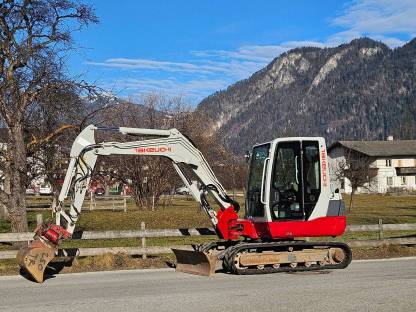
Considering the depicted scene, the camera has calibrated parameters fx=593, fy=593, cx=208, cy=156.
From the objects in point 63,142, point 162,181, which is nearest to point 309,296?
point 63,142

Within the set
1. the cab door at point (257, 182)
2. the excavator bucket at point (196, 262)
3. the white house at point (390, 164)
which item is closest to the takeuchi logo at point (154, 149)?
the cab door at point (257, 182)

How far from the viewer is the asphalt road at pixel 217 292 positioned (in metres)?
9.19

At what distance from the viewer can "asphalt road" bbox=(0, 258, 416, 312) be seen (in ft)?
30.1

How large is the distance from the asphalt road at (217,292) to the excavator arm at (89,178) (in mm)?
735

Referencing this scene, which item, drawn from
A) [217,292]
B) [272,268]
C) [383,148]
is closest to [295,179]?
[272,268]

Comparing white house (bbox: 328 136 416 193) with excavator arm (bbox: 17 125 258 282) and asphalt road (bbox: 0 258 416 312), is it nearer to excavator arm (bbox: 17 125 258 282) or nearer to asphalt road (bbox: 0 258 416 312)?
excavator arm (bbox: 17 125 258 282)

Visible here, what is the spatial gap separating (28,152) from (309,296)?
11.3 metres

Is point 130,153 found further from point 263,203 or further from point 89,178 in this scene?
point 263,203

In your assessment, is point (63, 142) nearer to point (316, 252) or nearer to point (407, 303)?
point (316, 252)

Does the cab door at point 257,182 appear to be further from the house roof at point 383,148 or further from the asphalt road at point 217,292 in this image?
the house roof at point 383,148

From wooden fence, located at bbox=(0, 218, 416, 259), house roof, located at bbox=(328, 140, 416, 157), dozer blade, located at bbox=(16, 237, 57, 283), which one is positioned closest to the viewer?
dozer blade, located at bbox=(16, 237, 57, 283)

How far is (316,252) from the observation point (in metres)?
13.3

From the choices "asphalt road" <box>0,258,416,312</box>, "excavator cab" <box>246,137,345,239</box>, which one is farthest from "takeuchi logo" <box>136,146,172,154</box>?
"asphalt road" <box>0,258,416,312</box>

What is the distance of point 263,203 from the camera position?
42.0 ft
